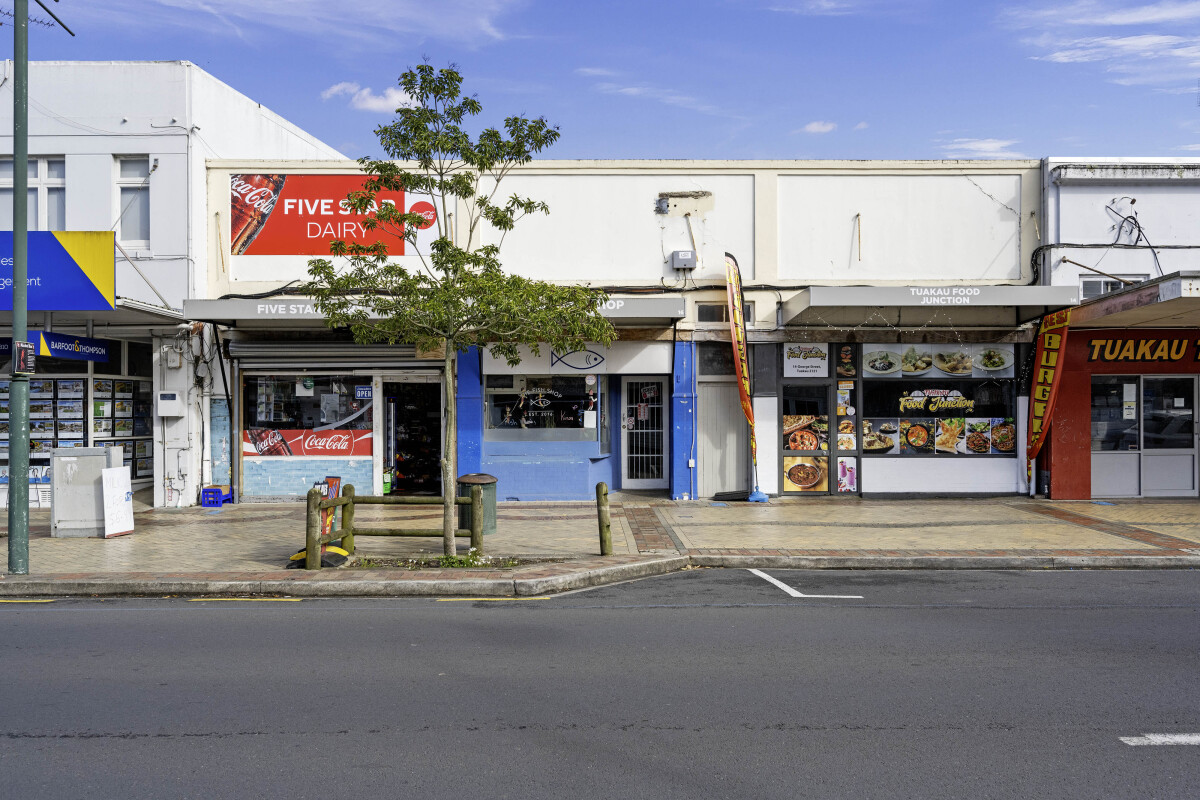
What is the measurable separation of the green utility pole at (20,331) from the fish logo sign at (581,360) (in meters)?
8.16

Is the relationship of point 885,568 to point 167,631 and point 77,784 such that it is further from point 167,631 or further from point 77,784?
point 77,784

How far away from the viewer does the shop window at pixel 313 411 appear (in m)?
15.6

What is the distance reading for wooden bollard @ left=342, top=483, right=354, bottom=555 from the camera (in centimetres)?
1009

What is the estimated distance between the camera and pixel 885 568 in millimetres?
10367

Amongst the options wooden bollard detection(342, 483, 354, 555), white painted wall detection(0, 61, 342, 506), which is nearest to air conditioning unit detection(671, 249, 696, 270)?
wooden bollard detection(342, 483, 354, 555)

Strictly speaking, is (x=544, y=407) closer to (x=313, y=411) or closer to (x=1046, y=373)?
(x=313, y=411)

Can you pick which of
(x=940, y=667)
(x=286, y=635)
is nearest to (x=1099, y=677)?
(x=940, y=667)

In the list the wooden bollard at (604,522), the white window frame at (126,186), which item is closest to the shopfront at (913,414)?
the wooden bollard at (604,522)

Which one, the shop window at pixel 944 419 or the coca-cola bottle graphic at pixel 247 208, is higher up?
the coca-cola bottle graphic at pixel 247 208

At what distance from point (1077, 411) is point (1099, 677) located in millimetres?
11017

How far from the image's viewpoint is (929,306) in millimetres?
15211

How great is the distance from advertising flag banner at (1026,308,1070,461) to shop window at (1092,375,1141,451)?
1219 millimetres

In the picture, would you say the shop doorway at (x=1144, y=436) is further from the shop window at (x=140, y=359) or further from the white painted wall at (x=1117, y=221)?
the shop window at (x=140, y=359)

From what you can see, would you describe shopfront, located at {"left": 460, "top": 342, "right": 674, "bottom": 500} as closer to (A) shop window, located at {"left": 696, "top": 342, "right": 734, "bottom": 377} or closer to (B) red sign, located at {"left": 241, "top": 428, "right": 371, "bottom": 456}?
(A) shop window, located at {"left": 696, "top": 342, "right": 734, "bottom": 377}
